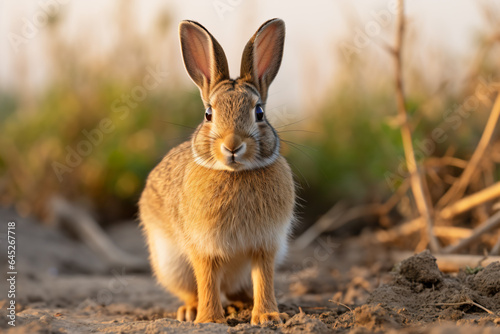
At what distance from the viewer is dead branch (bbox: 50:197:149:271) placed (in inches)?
289

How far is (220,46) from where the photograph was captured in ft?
13.1

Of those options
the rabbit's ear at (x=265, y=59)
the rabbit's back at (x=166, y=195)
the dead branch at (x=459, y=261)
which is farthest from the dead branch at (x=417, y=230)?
the rabbit's back at (x=166, y=195)

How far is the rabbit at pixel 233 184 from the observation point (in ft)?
12.0

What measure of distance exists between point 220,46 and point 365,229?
16.1 ft

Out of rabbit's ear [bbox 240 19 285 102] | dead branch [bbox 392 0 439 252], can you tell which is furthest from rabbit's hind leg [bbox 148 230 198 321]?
dead branch [bbox 392 0 439 252]

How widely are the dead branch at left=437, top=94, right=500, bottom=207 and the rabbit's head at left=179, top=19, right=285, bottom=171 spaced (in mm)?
2533

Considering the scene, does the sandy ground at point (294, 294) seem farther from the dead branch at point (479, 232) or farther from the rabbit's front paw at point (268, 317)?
the dead branch at point (479, 232)

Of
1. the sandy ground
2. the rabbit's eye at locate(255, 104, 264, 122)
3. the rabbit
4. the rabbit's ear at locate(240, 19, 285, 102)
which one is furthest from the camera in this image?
the rabbit's ear at locate(240, 19, 285, 102)

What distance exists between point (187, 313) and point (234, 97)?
1.88m

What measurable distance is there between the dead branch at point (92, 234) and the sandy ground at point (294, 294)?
0.54ft

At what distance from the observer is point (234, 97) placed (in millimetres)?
3719

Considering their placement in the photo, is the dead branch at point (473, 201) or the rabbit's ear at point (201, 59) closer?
the rabbit's ear at point (201, 59)

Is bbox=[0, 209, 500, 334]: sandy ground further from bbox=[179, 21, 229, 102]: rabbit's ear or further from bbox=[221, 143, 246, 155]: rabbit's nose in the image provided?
bbox=[179, 21, 229, 102]: rabbit's ear

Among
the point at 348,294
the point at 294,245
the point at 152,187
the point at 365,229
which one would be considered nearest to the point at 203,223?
the point at 152,187
